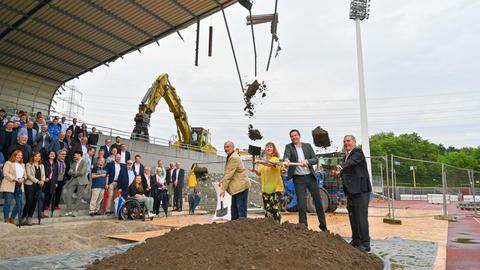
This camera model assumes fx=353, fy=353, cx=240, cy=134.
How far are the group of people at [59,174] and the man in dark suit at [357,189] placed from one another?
5849 millimetres

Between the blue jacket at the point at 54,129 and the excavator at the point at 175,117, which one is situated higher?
the excavator at the point at 175,117

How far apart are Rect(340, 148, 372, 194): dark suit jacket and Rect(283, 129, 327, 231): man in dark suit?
24.2 inches

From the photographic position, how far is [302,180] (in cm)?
534

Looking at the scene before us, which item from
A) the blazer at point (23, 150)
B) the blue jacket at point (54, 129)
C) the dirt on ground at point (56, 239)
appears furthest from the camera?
the blue jacket at point (54, 129)

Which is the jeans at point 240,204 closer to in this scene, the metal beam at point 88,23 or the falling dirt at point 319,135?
the metal beam at point 88,23

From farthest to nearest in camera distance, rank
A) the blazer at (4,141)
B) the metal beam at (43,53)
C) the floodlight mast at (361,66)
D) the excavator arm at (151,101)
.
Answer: the floodlight mast at (361,66), the excavator arm at (151,101), the metal beam at (43,53), the blazer at (4,141)

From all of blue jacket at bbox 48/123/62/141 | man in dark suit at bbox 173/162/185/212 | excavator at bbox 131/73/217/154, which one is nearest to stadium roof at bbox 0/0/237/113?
excavator at bbox 131/73/217/154

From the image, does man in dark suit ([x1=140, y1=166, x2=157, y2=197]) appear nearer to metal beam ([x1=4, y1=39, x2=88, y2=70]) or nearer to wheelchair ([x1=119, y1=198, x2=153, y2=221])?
wheelchair ([x1=119, y1=198, x2=153, y2=221])

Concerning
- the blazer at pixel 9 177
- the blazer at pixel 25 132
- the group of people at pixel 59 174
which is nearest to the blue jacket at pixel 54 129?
the group of people at pixel 59 174

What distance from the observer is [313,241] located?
11.1ft

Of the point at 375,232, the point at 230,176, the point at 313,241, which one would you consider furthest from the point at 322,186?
the point at 313,241

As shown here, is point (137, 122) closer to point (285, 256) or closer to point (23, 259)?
point (23, 259)

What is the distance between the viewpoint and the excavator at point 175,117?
1705 centimetres

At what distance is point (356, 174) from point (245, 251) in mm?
2320
